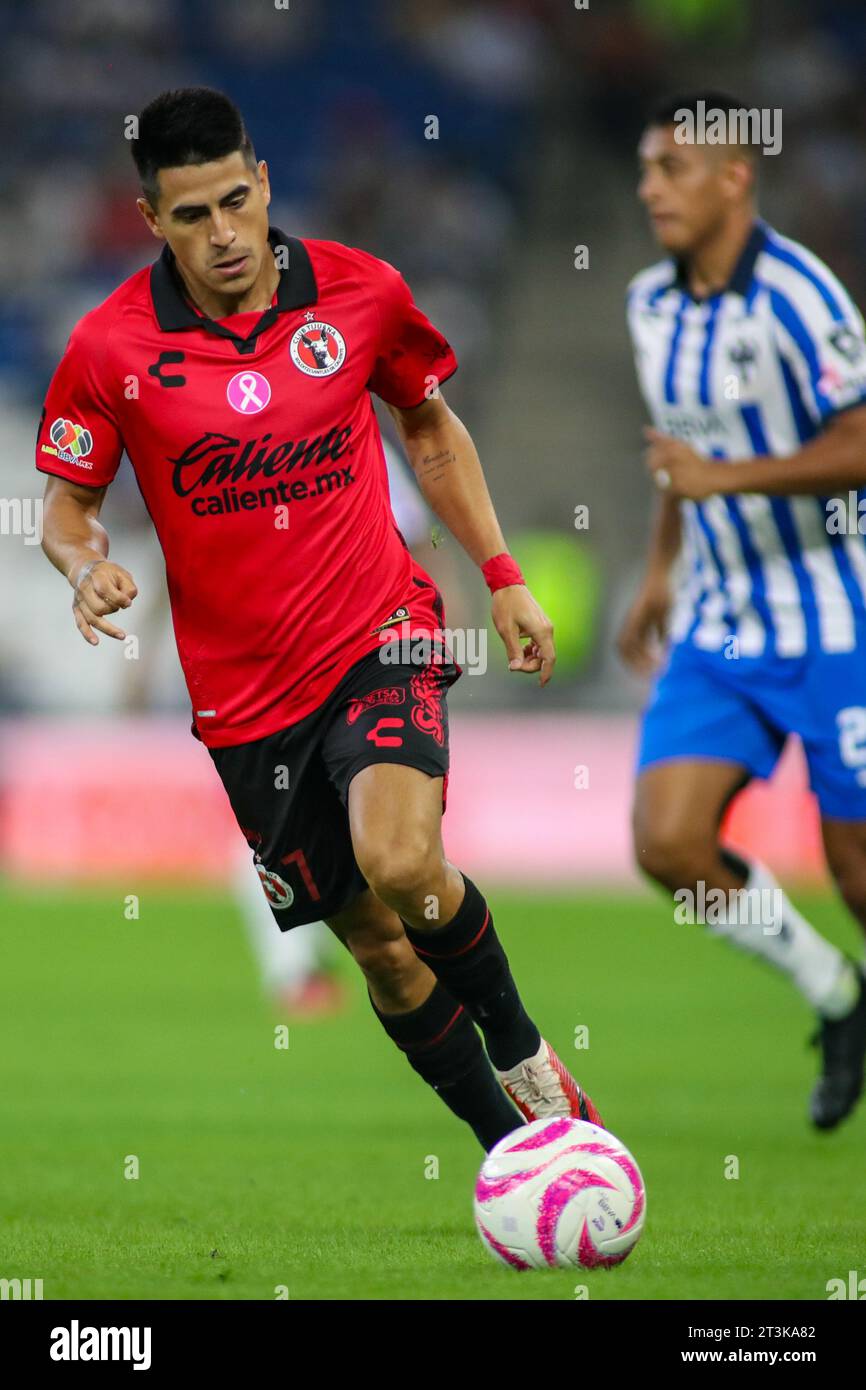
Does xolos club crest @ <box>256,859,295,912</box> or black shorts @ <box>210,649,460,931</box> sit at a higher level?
black shorts @ <box>210,649,460,931</box>

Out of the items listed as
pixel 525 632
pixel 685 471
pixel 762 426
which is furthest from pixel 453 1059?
pixel 762 426

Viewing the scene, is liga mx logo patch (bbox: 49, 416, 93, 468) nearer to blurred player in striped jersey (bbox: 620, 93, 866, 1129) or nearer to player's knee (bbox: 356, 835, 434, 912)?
player's knee (bbox: 356, 835, 434, 912)

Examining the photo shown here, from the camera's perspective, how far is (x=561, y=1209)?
4.28 m

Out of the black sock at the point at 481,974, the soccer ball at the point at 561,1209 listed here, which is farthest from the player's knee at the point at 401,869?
the soccer ball at the point at 561,1209

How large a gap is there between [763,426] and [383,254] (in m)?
13.0

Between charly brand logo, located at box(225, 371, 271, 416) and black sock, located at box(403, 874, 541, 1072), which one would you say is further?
charly brand logo, located at box(225, 371, 271, 416)

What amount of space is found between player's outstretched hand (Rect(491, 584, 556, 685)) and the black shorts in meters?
0.23

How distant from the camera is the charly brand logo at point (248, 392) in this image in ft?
15.4

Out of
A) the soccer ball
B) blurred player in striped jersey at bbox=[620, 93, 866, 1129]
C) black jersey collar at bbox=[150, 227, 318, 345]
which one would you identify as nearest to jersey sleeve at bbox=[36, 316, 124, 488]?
black jersey collar at bbox=[150, 227, 318, 345]

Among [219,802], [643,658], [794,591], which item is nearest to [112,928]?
[219,802]

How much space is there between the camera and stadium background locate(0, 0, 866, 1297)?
325 inches

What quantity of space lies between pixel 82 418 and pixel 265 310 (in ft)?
1.57

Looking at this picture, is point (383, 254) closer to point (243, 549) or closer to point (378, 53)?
point (378, 53)

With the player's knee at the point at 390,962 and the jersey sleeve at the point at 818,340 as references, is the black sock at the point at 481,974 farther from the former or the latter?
the jersey sleeve at the point at 818,340
